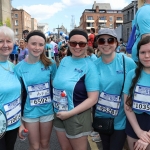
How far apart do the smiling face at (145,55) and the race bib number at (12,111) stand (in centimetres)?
139

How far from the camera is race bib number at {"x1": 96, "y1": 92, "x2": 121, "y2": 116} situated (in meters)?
2.37

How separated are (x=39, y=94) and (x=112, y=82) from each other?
35.2 inches

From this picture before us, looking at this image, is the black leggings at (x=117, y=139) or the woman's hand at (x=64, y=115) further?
the black leggings at (x=117, y=139)

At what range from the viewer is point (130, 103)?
2.07m

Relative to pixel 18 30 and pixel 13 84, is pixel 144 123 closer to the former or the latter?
pixel 13 84

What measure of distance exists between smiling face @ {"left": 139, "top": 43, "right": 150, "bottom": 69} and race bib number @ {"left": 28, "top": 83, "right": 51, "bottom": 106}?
1200mm

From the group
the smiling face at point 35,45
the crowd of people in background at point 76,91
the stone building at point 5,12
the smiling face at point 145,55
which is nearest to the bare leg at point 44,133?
the crowd of people in background at point 76,91

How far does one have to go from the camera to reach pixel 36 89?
8.48 ft

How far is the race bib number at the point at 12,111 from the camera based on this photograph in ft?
7.44

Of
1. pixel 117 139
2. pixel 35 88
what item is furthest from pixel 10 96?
pixel 117 139

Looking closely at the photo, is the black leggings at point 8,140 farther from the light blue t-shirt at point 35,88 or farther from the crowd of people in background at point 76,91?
the light blue t-shirt at point 35,88

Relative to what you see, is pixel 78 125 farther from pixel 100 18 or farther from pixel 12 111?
pixel 100 18

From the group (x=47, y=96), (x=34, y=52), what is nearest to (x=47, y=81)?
(x=47, y=96)

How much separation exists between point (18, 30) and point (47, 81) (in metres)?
78.6
